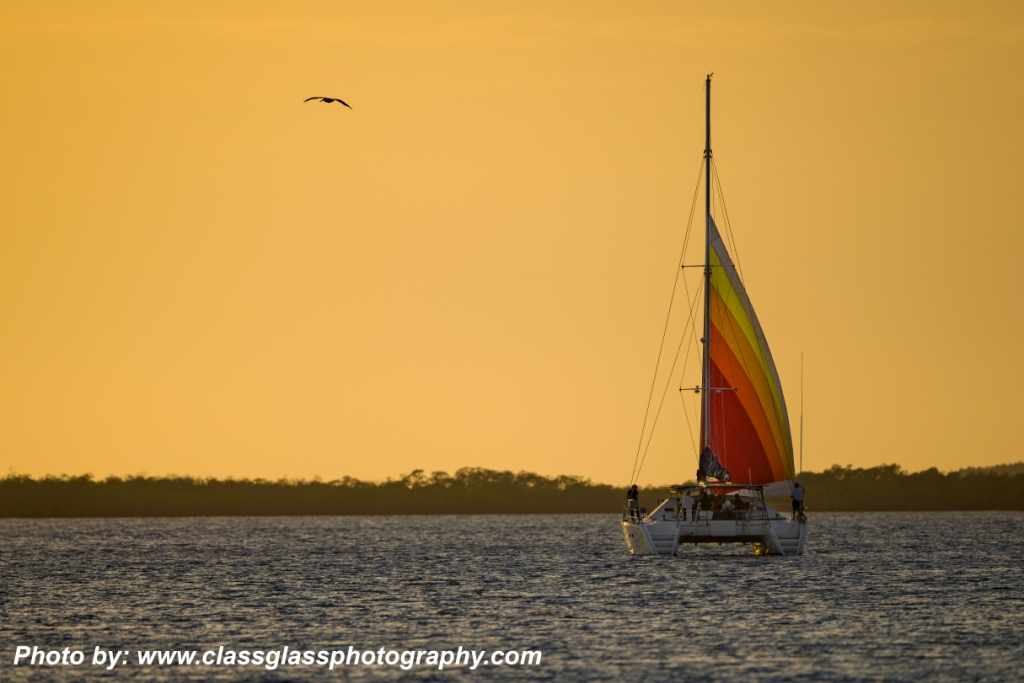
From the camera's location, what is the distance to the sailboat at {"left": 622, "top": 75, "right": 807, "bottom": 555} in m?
63.8

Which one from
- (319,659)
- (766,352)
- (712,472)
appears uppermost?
(766,352)

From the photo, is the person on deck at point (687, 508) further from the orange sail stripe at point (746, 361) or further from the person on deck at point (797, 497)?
the orange sail stripe at point (746, 361)

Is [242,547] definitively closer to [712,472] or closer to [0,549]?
[0,549]

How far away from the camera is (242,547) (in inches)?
4296

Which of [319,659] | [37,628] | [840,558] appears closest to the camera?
[319,659]

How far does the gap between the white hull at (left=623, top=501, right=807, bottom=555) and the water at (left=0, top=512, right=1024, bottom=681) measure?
1141 millimetres

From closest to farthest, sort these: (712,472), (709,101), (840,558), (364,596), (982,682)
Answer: (982,682)
(364,596)
(712,472)
(709,101)
(840,558)

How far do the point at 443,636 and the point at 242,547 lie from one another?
69812 millimetres

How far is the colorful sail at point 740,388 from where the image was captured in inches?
2606

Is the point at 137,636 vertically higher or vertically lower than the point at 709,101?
lower

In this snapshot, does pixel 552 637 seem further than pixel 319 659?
Yes

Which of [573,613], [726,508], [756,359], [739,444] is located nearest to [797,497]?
[739,444]

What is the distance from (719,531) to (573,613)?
14.6m

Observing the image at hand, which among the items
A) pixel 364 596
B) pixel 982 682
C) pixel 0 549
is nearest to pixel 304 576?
pixel 364 596
